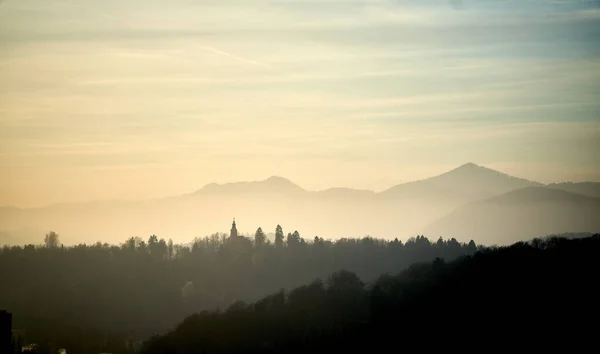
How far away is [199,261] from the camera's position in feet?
414

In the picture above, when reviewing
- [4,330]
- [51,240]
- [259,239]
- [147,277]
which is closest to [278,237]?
[259,239]

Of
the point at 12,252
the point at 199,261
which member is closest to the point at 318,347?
the point at 199,261

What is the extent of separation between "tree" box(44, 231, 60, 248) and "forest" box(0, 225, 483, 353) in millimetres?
433

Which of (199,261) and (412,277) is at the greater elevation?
(199,261)

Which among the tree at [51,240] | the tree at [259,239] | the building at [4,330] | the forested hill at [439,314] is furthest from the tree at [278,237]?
the building at [4,330]

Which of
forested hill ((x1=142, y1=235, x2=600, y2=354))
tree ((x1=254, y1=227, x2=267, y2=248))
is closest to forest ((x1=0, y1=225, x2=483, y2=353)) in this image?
tree ((x1=254, y1=227, x2=267, y2=248))

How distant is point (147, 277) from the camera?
11256cm

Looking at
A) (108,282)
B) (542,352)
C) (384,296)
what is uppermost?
(108,282)

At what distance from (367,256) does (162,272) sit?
2648 centimetres

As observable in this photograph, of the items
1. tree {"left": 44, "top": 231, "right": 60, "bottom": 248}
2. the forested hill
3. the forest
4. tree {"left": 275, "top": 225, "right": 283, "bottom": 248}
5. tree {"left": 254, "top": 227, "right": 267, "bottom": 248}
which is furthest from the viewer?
tree {"left": 44, "top": 231, "right": 60, "bottom": 248}

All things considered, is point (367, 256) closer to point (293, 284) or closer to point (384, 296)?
point (293, 284)

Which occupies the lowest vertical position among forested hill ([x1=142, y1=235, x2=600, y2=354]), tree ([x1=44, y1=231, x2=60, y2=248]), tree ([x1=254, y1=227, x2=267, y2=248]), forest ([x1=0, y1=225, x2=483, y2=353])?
forested hill ([x1=142, y1=235, x2=600, y2=354])

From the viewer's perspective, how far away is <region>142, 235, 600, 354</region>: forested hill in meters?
51.2

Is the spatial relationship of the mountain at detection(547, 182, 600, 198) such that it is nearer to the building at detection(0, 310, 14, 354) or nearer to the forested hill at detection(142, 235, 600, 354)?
the forested hill at detection(142, 235, 600, 354)
